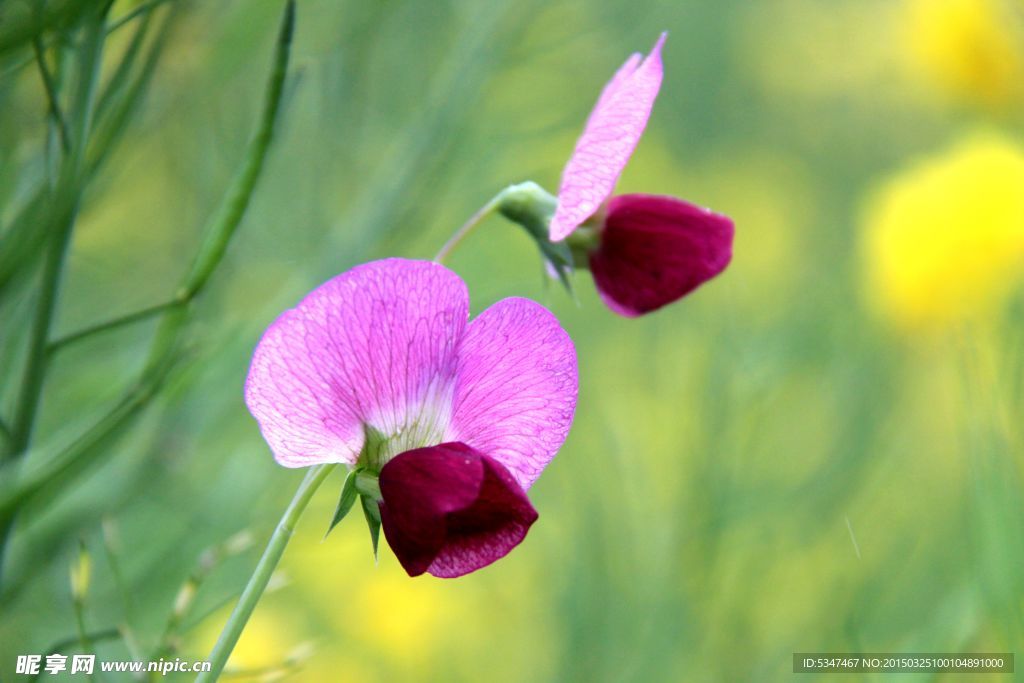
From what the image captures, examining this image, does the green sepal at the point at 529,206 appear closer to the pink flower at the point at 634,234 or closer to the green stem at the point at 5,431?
the pink flower at the point at 634,234

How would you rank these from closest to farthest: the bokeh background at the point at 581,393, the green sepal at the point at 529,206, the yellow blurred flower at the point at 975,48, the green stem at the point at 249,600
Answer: the green stem at the point at 249,600 → the green sepal at the point at 529,206 → the bokeh background at the point at 581,393 → the yellow blurred flower at the point at 975,48

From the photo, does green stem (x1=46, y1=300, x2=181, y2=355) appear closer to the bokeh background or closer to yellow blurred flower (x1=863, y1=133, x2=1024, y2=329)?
the bokeh background

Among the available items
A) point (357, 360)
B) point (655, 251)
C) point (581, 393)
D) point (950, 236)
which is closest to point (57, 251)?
point (357, 360)

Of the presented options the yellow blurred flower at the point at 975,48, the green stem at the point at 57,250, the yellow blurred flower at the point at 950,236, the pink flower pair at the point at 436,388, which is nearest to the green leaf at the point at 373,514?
the pink flower pair at the point at 436,388

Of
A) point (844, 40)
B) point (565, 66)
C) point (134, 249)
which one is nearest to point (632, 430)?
point (565, 66)

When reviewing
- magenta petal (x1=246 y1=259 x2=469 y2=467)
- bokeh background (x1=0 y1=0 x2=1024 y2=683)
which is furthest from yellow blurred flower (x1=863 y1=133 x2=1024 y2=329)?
magenta petal (x1=246 y1=259 x2=469 y2=467)

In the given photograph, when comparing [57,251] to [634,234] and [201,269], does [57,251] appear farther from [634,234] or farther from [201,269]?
[634,234]
